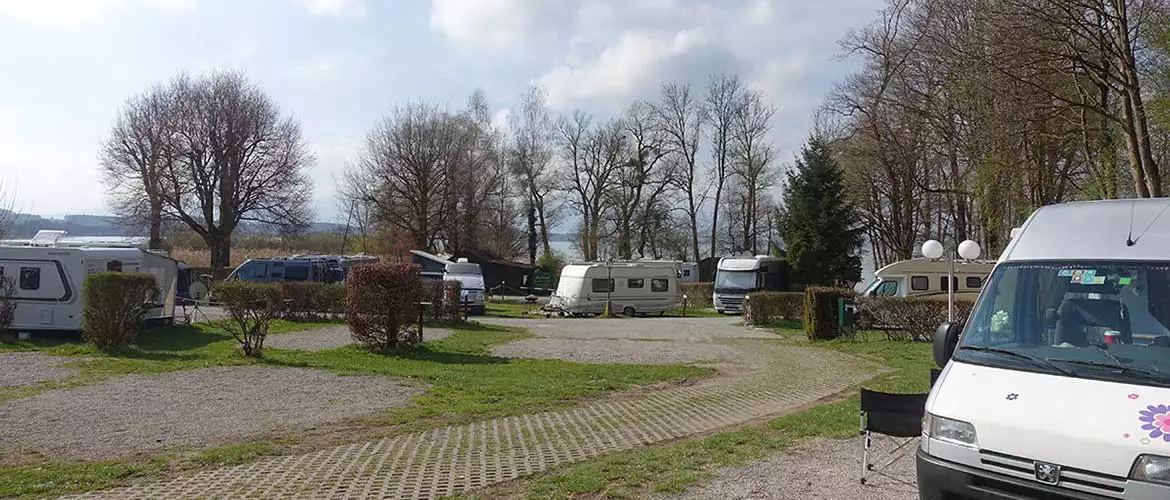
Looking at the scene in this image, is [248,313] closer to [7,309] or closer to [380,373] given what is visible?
[380,373]

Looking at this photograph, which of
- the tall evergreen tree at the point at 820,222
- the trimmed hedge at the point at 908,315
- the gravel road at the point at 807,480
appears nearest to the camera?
the gravel road at the point at 807,480

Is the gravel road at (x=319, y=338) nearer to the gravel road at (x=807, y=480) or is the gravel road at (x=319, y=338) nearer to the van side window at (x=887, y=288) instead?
the gravel road at (x=807, y=480)

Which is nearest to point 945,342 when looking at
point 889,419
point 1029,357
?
point 1029,357

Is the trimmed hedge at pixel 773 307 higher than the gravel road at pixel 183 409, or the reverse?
the trimmed hedge at pixel 773 307

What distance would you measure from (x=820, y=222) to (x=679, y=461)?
105 feet

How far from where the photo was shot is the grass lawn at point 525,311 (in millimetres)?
32628

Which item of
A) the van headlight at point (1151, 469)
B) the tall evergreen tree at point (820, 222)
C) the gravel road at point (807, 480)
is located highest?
the tall evergreen tree at point (820, 222)

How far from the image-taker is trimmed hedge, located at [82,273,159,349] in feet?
50.5

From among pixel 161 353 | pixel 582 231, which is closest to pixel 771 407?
pixel 161 353

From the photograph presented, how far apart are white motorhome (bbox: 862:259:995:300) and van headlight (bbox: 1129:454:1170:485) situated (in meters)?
20.6

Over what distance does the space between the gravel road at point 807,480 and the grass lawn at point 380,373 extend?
3666mm

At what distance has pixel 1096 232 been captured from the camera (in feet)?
16.9

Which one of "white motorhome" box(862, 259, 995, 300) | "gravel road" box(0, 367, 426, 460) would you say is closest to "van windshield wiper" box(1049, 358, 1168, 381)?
"gravel road" box(0, 367, 426, 460)

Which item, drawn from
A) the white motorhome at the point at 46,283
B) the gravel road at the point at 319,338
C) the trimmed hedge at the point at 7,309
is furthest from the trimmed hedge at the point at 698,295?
the trimmed hedge at the point at 7,309
